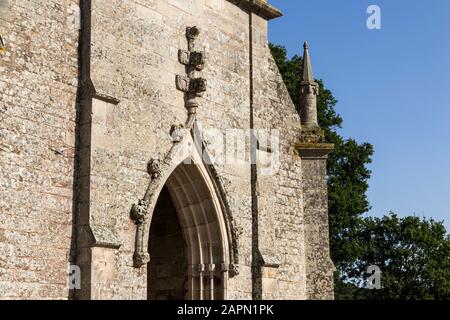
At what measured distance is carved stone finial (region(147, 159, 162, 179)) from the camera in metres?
11.2

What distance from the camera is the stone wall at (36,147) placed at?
939 cm

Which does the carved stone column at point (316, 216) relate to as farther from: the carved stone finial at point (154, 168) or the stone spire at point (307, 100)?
the carved stone finial at point (154, 168)

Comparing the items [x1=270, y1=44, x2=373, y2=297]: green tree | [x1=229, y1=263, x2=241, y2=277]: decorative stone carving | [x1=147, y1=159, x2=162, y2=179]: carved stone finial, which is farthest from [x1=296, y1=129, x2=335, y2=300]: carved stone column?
[x1=270, y1=44, x2=373, y2=297]: green tree

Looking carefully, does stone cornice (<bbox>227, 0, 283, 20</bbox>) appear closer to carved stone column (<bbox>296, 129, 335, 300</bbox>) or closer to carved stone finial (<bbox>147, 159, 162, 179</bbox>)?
carved stone column (<bbox>296, 129, 335, 300</bbox>)

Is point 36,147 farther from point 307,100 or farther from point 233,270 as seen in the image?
point 307,100

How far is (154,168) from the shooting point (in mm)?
11188

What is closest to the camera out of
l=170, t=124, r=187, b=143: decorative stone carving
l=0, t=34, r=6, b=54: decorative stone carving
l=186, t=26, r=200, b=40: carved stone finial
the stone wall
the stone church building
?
the stone wall

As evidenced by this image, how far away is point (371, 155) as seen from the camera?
29328 millimetres

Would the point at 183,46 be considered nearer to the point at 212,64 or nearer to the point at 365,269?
the point at 212,64

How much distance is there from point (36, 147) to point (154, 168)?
1957 millimetres

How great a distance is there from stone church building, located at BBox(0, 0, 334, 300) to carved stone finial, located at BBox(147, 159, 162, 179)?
0.02 metres

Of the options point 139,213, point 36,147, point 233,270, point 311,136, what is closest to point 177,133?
point 139,213

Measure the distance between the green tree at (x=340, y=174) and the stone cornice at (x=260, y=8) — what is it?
1101 centimetres
